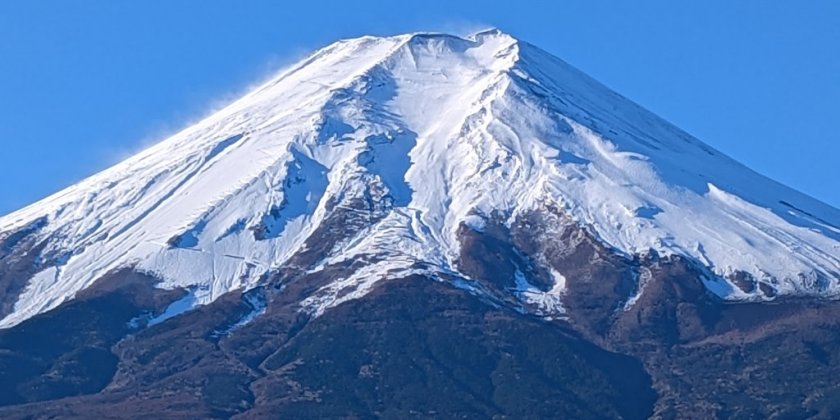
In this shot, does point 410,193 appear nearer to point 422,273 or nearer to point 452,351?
point 422,273

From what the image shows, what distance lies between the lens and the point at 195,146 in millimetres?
190500

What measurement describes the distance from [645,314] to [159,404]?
1363 inches

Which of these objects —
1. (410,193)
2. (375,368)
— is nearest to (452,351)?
(375,368)

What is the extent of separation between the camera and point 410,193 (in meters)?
177

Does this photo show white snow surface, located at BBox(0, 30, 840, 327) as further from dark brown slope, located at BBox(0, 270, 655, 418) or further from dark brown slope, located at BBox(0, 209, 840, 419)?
dark brown slope, located at BBox(0, 270, 655, 418)

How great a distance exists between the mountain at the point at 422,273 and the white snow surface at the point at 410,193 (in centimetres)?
27

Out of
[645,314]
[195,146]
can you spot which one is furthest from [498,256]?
[195,146]

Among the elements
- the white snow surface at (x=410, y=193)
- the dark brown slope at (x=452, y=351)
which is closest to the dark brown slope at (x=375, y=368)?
the dark brown slope at (x=452, y=351)

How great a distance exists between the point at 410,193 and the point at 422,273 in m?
16.9

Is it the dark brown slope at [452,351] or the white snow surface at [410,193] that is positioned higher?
the white snow surface at [410,193]

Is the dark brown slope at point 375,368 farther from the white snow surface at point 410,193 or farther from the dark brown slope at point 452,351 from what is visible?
the white snow surface at point 410,193

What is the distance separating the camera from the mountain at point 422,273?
146m

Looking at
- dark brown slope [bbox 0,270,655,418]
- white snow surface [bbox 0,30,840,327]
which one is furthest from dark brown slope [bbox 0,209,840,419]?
white snow surface [bbox 0,30,840,327]

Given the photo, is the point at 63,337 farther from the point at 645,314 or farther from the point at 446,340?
the point at 645,314
